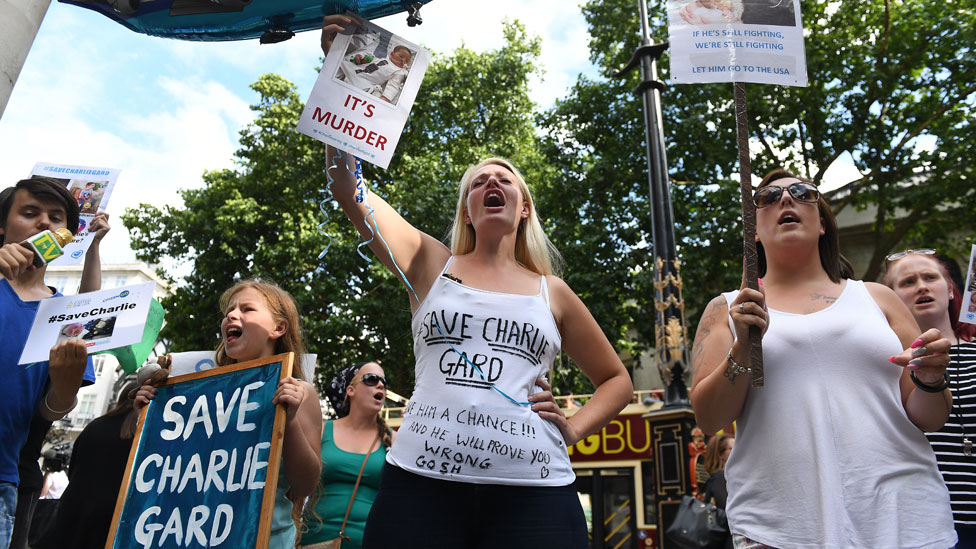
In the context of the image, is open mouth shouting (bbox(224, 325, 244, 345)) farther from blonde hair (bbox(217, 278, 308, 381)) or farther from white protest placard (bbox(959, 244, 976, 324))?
white protest placard (bbox(959, 244, 976, 324))

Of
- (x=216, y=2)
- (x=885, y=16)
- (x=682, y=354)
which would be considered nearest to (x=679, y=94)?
(x=885, y=16)

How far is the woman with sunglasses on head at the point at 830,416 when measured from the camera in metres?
1.87

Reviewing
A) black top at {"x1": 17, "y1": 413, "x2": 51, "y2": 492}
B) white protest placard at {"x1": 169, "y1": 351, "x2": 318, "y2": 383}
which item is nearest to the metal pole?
white protest placard at {"x1": 169, "y1": 351, "x2": 318, "y2": 383}

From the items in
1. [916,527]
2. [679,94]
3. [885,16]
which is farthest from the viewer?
[679,94]

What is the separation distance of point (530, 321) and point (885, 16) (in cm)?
1503

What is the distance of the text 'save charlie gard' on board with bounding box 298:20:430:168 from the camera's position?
7.63 ft

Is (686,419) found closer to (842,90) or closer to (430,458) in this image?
(430,458)

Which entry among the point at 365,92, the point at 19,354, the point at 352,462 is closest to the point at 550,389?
the point at 365,92

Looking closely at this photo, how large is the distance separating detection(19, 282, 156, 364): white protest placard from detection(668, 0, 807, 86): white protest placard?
6.89 ft

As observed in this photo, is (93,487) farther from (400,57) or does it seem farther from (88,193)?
(400,57)

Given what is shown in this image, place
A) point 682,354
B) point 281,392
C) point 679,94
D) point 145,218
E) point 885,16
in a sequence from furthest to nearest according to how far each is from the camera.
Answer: point 145,218 → point 679,94 → point 885,16 → point 682,354 → point 281,392

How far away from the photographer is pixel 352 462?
159 inches

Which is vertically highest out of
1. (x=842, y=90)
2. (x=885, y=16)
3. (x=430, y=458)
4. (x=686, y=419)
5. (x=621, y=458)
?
(x=885, y=16)

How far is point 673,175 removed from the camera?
1522cm
